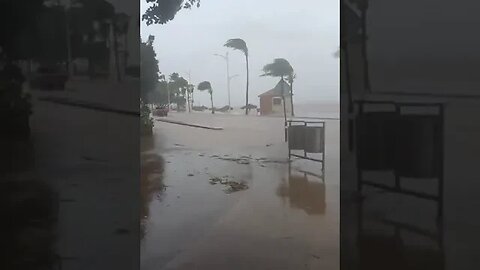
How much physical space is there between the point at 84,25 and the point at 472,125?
59.2 inches

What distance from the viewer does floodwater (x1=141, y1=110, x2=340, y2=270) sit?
153cm

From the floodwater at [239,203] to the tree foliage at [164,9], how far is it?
0.45m

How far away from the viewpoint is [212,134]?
5.32 ft

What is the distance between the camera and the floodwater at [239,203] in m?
1.53

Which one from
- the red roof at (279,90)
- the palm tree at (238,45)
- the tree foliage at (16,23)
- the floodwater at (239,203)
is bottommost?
the floodwater at (239,203)

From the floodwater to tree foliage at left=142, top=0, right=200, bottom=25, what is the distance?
1.47ft

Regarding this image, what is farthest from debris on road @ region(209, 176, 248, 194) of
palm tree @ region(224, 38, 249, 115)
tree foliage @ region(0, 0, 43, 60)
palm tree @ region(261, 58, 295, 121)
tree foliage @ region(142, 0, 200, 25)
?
tree foliage @ region(0, 0, 43, 60)

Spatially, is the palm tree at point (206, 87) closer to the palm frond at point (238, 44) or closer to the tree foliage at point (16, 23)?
the palm frond at point (238, 44)

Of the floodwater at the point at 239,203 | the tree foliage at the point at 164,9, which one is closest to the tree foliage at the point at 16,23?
the tree foliage at the point at 164,9

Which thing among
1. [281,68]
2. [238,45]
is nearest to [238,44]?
[238,45]

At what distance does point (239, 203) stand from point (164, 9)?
84 centimetres

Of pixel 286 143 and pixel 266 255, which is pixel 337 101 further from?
pixel 266 255

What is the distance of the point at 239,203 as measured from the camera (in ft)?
5.13

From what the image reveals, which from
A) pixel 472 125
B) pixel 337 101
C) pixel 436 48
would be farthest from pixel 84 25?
pixel 472 125
